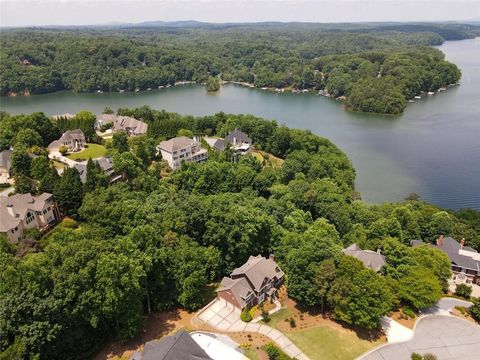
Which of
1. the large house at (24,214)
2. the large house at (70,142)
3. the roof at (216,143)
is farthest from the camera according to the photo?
the roof at (216,143)

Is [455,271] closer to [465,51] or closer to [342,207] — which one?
[342,207]

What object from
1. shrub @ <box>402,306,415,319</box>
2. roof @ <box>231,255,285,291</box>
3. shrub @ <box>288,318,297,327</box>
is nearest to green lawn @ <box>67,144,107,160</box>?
roof @ <box>231,255,285,291</box>

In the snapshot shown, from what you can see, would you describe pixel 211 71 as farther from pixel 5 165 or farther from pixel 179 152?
pixel 5 165

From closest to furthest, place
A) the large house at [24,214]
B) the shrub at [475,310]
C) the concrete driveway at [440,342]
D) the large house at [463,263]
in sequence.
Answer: the concrete driveway at [440,342]
the shrub at [475,310]
the large house at [24,214]
the large house at [463,263]

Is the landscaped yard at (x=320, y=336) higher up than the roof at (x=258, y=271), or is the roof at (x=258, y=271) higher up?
the roof at (x=258, y=271)

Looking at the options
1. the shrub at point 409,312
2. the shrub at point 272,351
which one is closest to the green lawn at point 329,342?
the shrub at point 272,351

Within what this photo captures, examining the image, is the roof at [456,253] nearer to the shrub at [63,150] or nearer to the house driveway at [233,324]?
the house driveway at [233,324]

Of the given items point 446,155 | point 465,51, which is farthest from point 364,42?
point 446,155
